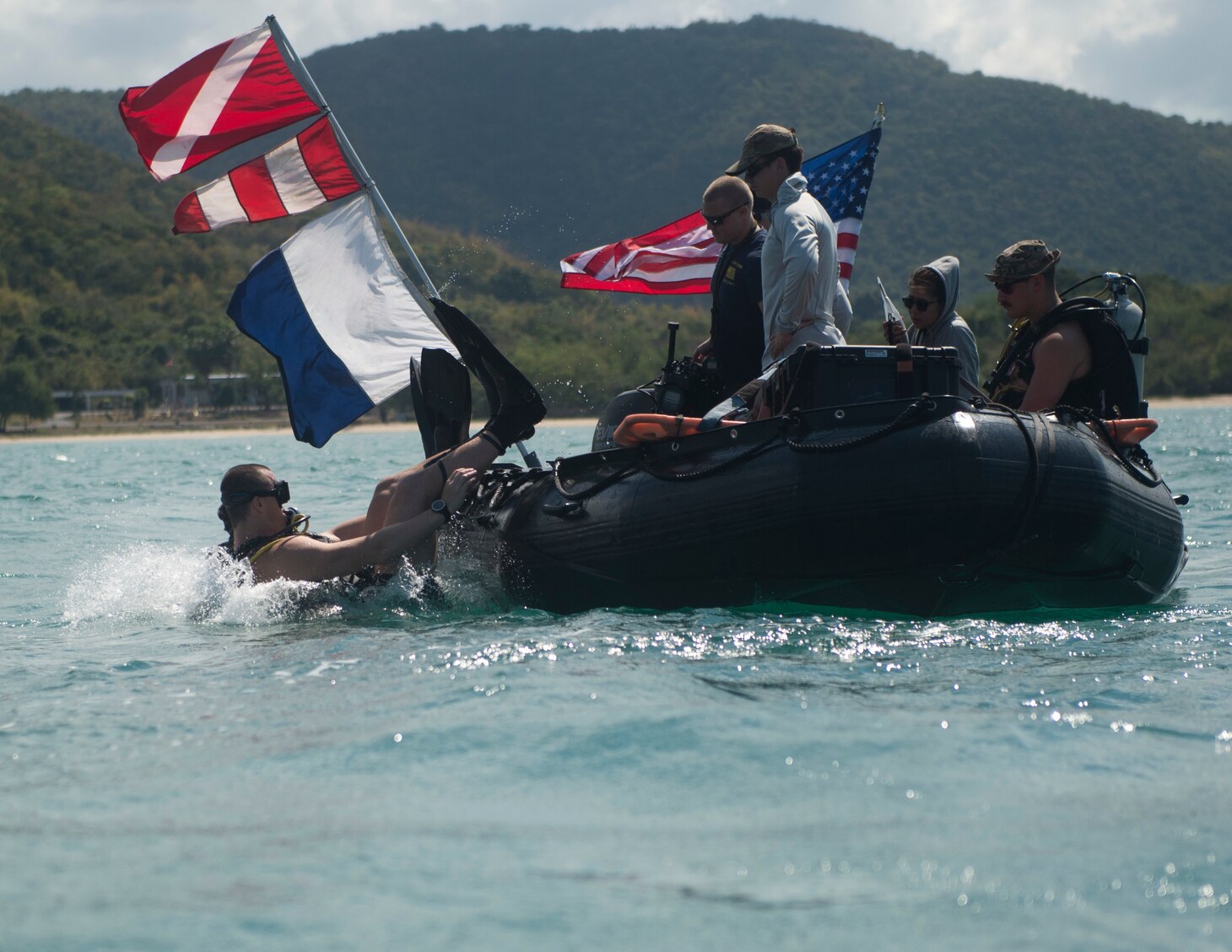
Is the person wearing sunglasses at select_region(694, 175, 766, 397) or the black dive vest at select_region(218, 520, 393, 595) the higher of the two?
the person wearing sunglasses at select_region(694, 175, 766, 397)

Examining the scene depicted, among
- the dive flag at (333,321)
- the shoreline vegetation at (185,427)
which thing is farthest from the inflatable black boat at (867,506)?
the shoreline vegetation at (185,427)

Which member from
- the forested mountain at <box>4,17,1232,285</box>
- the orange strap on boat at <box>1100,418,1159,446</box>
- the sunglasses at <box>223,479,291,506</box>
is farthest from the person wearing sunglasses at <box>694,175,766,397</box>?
the forested mountain at <box>4,17,1232,285</box>

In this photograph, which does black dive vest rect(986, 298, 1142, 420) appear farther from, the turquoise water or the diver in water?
the diver in water

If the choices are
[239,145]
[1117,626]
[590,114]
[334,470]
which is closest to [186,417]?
[334,470]

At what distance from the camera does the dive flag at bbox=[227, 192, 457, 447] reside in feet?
22.6

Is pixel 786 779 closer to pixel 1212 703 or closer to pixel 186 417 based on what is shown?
pixel 1212 703

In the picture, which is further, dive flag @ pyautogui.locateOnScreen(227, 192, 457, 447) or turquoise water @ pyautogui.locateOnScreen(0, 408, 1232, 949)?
dive flag @ pyautogui.locateOnScreen(227, 192, 457, 447)

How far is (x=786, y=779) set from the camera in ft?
10.9

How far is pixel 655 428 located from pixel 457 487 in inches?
40.3

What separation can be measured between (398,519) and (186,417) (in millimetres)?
48657

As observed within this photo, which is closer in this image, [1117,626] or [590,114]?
[1117,626]

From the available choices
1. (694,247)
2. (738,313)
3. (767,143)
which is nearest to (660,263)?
(694,247)

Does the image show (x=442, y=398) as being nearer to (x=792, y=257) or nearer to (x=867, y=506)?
(x=792, y=257)

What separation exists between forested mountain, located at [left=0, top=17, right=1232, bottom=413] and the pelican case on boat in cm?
2328
